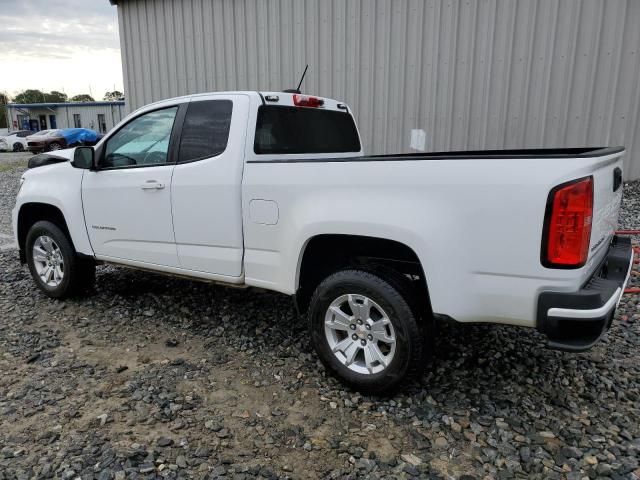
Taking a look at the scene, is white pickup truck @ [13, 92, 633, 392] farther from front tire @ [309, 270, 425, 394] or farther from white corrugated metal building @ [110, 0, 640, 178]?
white corrugated metal building @ [110, 0, 640, 178]

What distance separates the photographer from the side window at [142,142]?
390 cm

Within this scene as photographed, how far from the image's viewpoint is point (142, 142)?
407 centimetres

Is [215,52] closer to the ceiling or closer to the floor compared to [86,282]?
closer to the ceiling

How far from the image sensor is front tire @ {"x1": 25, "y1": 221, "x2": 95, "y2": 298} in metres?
4.58

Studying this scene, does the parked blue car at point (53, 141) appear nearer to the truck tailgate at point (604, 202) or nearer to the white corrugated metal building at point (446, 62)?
the white corrugated metal building at point (446, 62)

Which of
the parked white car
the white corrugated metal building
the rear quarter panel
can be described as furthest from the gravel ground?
the parked white car

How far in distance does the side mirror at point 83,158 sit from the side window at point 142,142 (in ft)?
0.31

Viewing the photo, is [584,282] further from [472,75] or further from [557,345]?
[472,75]

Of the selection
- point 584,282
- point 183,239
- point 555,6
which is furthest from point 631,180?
point 183,239

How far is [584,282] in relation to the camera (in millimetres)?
2449

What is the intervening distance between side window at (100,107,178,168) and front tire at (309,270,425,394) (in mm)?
1788

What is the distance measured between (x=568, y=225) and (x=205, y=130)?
253 cm

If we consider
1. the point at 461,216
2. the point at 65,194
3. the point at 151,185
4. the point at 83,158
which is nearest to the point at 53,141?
the point at 65,194

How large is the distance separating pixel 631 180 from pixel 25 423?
903 cm
